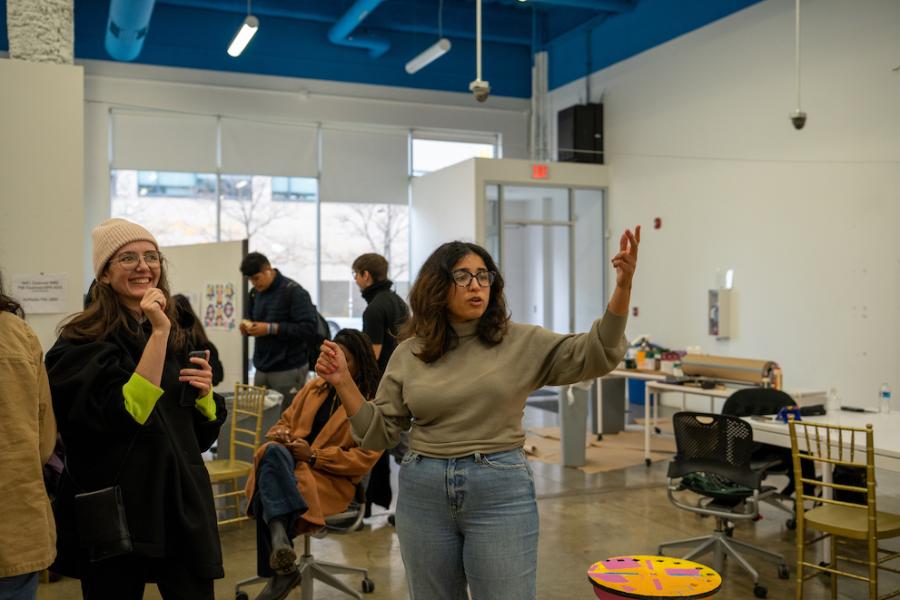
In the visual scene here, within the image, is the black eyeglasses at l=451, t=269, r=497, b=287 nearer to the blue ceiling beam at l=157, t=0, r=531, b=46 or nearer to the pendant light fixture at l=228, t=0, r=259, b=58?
the pendant light fixture at l=228, t=0, r=259, b=58

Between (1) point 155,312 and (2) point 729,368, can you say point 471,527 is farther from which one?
(2) point 729,368

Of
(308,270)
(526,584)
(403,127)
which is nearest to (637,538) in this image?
(526,584)

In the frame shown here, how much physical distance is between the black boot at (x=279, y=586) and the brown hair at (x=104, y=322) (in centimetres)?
176

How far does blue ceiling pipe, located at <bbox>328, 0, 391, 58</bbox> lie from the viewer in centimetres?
1054

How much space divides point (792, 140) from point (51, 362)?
7948 millimetres

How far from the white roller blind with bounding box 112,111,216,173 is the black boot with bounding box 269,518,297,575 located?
8.43 metres

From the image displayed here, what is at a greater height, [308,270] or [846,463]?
[308,270]

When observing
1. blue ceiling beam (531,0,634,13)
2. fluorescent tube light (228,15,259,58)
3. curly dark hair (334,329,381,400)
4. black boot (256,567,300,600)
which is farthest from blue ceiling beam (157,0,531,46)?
black boot (256,567,300,600)

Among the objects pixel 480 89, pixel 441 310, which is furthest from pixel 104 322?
pixel 480 89

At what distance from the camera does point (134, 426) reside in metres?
1.97

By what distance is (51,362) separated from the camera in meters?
1.98

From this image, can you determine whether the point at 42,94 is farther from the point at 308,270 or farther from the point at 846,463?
the point at 308,270

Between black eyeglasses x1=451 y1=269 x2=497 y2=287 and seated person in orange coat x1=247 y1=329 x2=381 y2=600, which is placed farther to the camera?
seated person in orange coat x1=247 y1=329 x2=381 y2=600

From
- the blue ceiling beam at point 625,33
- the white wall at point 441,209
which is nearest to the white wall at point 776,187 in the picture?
the blue ceiling beam at point 625,33
